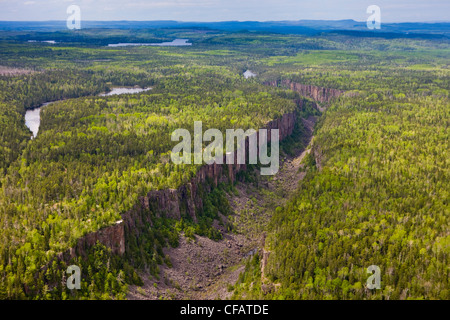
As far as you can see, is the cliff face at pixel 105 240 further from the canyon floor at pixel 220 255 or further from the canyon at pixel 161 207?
the canyon floor at pixel 220 255

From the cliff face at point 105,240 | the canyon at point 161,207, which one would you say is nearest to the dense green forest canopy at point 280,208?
the cliff face at point 105,240

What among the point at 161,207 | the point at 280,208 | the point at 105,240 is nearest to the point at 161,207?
the point at 161,207

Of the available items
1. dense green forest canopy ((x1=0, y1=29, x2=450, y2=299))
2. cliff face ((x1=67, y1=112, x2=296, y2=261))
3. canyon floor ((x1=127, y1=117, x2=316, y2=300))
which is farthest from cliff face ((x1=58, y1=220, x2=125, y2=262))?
canyon floor ((x1=127, y1=117, x2=316, y2=300))

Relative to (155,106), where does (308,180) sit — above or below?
below

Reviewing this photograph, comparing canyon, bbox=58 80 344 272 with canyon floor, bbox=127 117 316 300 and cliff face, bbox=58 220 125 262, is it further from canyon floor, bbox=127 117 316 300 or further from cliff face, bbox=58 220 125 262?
canyon floor, bbox=127 117 316 300

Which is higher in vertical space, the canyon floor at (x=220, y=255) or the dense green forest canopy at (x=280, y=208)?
the dense green forest canopy at (x=280, y=208)

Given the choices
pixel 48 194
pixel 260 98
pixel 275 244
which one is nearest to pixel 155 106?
pixel 260 98

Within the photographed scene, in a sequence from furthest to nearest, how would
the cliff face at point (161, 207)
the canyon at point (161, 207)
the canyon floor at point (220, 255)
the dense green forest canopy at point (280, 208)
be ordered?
1. the canyon floor at point (220, 255)
2. the cliff face at point (161, 207)
3. the canyon at point (161, 207)
4. the dense green forest canopy at point (280, 208)
